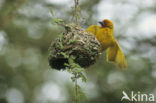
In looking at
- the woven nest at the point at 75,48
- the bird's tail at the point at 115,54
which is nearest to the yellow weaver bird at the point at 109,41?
the bird's tail at the point at 115,54

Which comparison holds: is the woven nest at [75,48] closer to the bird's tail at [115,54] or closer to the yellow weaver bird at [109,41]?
the yellow weaver bird at [109,41]

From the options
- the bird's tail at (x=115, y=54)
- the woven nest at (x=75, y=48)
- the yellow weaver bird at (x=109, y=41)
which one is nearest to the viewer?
the woven nest at (x=75, y=48)

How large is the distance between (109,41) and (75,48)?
1.32 metres

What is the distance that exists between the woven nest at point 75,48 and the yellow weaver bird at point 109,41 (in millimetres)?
864

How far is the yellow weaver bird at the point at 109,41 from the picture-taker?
15.3ft

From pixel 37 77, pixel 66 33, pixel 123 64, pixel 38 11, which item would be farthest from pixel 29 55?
pixel 66 33

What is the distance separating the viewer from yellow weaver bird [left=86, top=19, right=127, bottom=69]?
467 centimetres

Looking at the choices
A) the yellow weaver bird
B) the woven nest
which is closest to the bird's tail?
the yellow weaver bird

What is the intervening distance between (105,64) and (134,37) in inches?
35.7

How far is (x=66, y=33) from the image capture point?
12.1ft

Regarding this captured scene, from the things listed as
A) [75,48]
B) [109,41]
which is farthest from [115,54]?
[75,48]

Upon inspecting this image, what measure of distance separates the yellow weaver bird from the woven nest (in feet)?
2.84

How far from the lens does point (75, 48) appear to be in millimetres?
3500

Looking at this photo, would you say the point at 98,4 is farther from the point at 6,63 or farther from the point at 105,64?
the point at 6,63
